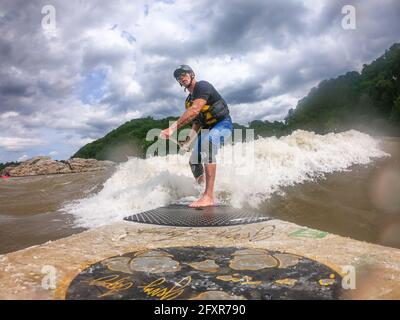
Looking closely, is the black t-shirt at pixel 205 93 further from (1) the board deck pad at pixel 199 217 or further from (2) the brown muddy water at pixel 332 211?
(2) the brown muddy water at pixel 332 211

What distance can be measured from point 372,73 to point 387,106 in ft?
53.7

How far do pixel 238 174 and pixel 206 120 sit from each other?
2.57m

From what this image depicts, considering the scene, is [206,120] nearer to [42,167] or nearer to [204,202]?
[204,202]

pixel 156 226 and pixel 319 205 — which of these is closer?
pixel 156 226

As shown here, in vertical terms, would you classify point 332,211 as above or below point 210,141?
below

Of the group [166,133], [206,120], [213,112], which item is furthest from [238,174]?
[166,133]

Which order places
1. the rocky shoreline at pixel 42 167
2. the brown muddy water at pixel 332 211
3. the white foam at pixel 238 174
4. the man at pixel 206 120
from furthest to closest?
the rocky shoreline at pixel 42 167, the white foam at pixel 238 174, the man at pixel 206 120, the brown muddy water at pixel 332 211

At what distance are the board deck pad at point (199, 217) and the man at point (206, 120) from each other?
431mm

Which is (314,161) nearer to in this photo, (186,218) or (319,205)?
(319,205)

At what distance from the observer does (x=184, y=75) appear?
5355 mm

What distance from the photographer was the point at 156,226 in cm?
383

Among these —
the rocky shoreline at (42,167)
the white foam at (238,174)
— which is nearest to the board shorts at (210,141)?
the white foam at (238,174)

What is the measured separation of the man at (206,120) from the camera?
5.14 m
